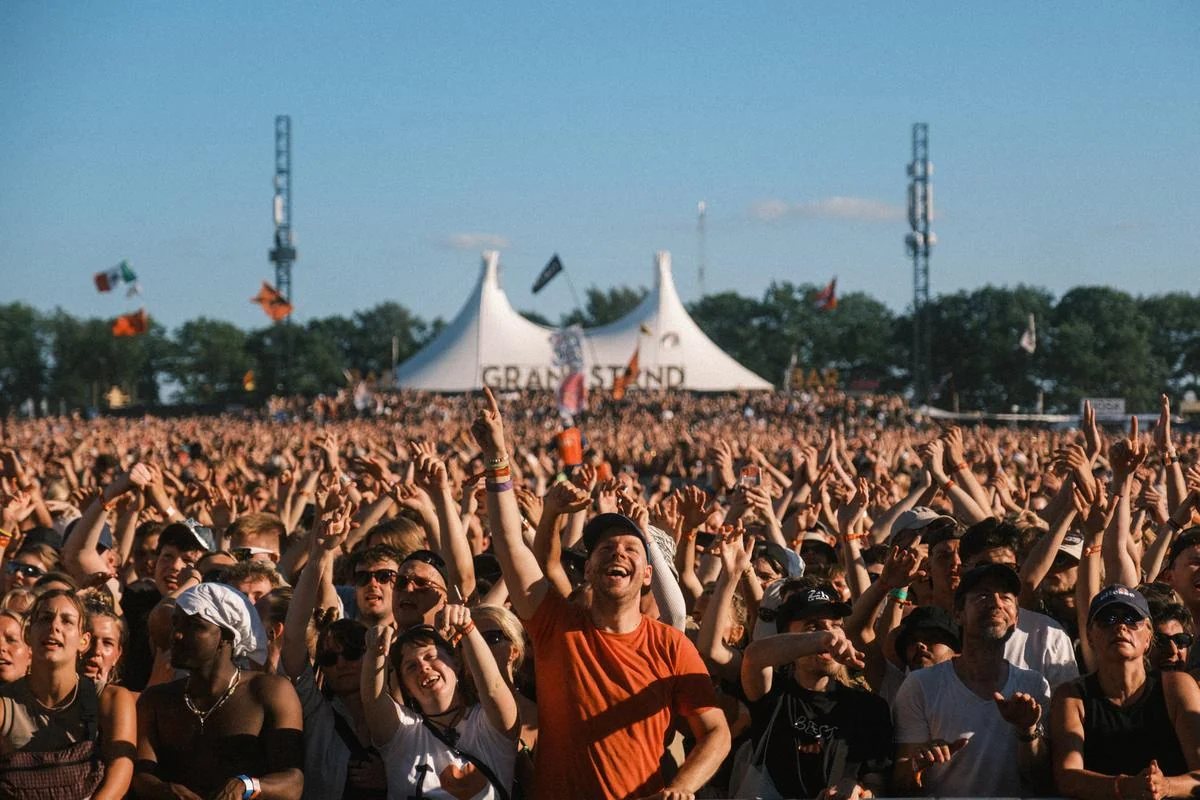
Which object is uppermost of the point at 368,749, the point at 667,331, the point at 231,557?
the point at 667,331

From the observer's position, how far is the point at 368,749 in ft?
15.0

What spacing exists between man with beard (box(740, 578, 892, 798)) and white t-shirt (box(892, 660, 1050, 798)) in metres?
0.09

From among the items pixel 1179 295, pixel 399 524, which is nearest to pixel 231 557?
pixel 399 524

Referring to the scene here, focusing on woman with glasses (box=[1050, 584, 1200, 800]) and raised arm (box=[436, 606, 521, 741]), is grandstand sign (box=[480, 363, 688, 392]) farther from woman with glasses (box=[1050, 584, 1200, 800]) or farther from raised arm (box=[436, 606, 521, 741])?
raised arm (box=[436, 606, 521, 741])

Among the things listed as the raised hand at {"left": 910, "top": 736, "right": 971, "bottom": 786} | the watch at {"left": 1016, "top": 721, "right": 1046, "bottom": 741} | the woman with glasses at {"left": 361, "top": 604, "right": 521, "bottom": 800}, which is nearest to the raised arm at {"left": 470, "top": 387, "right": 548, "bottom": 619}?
the woman with glasses at {"left": 361, "top": 604, "right": 521, "bottom": 800}

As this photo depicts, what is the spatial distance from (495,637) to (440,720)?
49 centimetres

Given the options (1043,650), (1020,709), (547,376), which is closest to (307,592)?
(1020,709)

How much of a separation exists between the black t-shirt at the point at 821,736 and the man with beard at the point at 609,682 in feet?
1.11

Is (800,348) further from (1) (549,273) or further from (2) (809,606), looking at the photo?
(2) (809,606)

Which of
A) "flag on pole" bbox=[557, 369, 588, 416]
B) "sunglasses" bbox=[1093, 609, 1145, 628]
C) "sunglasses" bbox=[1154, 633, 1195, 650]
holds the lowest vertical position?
"sunglasses" bbox=[1154, 633, 1195, 650]

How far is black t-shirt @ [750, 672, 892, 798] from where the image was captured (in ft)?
14.6

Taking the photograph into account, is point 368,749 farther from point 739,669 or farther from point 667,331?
point 667,331

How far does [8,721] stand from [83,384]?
105 metres

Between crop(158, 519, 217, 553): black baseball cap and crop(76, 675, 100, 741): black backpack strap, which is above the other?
crop(158, 519, 217, 553): black baseball cap
